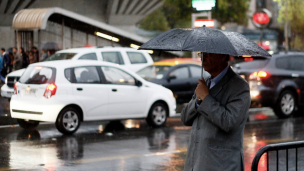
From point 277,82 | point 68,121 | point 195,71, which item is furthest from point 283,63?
point 68,121

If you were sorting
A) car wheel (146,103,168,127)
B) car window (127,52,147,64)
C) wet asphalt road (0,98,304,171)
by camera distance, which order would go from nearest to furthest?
wet asphalt road (0,98,304,171) → car wheel (146,103,168,127) → car window (127,52,147,64)

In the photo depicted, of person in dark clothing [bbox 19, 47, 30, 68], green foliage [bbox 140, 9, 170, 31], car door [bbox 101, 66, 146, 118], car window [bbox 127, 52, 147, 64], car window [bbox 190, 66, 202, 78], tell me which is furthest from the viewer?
green foliage [bbox 140, 9, 170, 31]

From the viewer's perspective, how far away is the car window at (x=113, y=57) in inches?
681

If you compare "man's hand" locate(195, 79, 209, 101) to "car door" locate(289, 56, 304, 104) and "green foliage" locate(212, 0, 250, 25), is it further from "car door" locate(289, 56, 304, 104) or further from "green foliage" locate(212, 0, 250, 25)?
"green foliage" locate(212, 0, 250, 25)

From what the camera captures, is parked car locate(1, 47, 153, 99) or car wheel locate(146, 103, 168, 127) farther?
parked car locate(1, 47, 153, 99)

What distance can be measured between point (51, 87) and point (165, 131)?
104 inches

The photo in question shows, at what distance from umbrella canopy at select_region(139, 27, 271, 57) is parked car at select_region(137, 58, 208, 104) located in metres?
11.2

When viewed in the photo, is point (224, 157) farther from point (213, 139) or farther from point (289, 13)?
point (289, 13)

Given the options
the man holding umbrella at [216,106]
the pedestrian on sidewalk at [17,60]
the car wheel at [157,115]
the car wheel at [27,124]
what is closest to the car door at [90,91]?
the car wheel at [157,115]

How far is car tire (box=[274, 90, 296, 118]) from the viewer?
1451cm

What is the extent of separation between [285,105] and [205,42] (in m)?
11.2

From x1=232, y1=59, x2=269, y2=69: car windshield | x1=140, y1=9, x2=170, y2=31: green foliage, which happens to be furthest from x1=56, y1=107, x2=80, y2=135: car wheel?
x1=140, y1=9, x2=170, y2=31: green foliage

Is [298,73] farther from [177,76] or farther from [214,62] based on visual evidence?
[214,62]

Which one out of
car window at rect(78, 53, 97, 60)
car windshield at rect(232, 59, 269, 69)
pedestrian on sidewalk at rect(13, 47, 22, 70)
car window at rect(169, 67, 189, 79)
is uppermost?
pedestrian on sidewalk at rect(13, 47, 22, 70)
